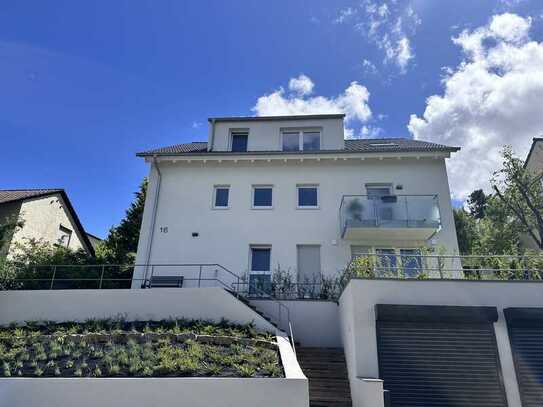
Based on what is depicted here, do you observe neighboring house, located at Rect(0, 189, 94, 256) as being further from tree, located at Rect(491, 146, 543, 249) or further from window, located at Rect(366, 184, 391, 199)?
tree, located at Rect(491, 146, 543, 249)

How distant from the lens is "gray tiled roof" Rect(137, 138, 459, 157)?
14.2 m

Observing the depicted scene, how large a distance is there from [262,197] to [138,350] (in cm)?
830

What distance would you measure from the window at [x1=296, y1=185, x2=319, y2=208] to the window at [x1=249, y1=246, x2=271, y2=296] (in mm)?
2434

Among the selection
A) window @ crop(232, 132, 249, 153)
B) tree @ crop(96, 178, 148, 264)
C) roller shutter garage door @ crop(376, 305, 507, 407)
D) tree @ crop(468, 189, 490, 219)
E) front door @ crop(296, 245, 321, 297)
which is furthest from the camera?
tree @ crop(468, 189, 490, 219)

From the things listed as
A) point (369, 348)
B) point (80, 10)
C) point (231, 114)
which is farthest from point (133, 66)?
point (369, 348)

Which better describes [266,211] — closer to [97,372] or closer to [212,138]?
[212,138]

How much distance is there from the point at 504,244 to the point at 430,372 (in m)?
14.3

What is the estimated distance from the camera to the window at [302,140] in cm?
1587

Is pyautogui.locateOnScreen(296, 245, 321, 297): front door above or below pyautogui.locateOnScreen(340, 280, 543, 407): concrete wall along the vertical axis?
above

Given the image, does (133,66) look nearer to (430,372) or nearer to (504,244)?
(430,372)

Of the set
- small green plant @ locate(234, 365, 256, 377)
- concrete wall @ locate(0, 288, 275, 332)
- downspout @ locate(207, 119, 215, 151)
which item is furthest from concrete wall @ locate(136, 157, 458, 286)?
small green plant @ locate(234, 365, 256, 377)

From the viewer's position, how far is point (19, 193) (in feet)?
61.0

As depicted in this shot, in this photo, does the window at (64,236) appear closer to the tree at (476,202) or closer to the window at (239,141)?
the window at (239,141)

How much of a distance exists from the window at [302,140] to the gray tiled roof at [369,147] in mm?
1331
